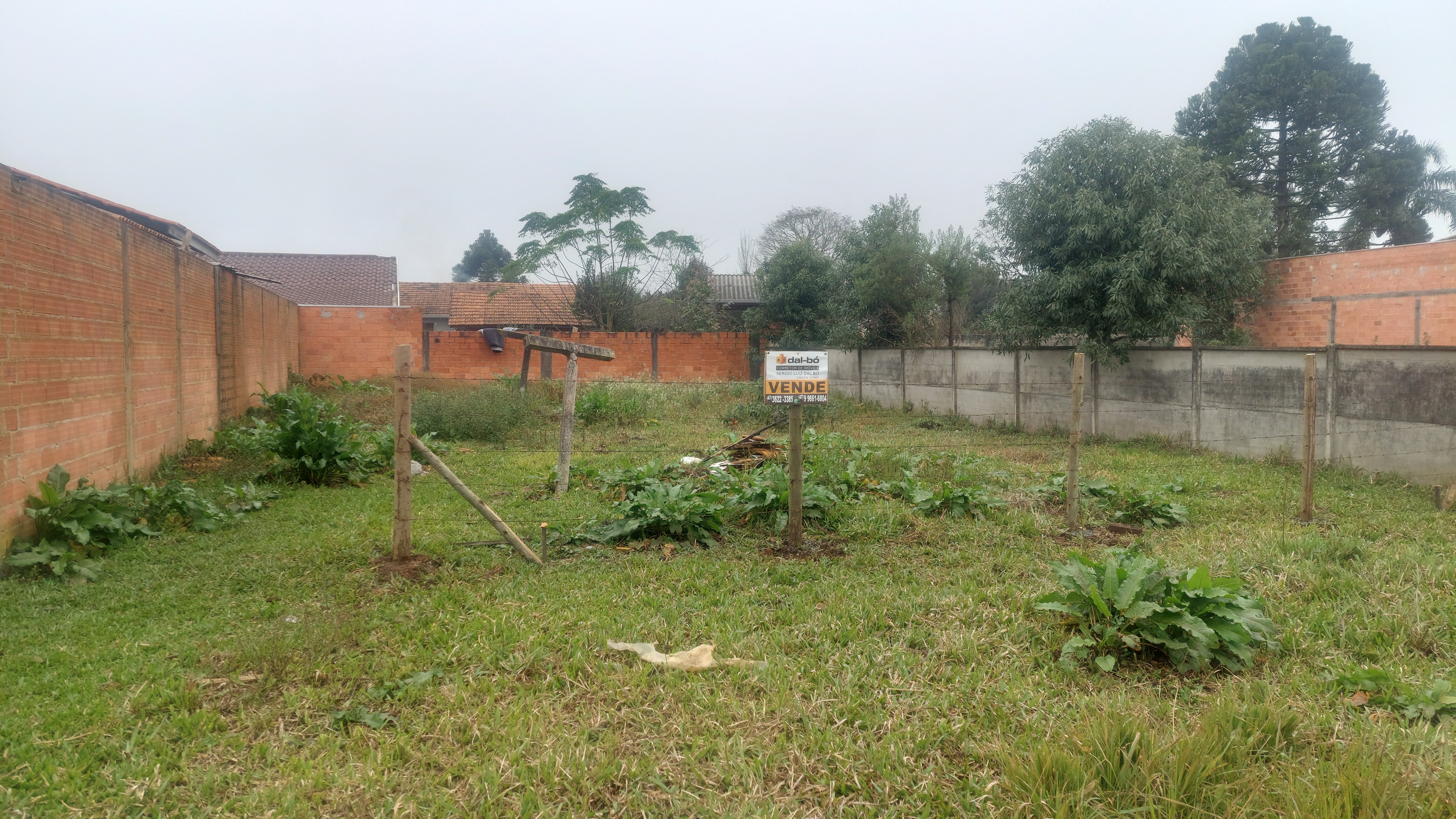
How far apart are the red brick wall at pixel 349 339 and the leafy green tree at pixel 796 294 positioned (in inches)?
374

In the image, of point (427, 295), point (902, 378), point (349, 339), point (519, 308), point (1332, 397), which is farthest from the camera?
point (427, 295)

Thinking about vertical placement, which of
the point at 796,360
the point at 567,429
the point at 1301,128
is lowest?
the point at 567,429

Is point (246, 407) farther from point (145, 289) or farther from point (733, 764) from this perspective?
point (733, 764)

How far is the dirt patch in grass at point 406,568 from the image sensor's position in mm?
4703

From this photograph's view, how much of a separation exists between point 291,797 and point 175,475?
6.37m

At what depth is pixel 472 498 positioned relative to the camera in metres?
4.68

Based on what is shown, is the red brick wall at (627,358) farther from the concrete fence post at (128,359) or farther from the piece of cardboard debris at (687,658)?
the piece of cardboard debris at (687,658)

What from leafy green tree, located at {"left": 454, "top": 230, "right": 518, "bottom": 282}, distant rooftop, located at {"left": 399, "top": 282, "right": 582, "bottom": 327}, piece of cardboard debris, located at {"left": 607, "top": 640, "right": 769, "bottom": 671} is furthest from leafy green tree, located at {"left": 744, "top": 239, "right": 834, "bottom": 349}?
leafy green tree, located at {"left": 454, "top": 230, "right": 518, "bottom": 282}

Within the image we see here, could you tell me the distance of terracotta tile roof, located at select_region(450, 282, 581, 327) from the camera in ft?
93.7

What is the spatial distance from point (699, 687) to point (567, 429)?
4778 mm

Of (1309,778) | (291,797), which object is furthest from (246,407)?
(1309,778)

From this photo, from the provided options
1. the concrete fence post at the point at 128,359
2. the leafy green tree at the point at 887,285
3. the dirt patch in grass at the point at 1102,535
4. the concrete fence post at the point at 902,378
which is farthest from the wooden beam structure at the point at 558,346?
the leafy green tree at the point at 887,285

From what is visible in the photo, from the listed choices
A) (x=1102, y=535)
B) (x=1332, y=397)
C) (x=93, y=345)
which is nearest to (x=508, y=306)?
(x=93, y=345)

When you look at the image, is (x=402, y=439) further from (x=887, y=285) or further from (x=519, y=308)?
(x=519, y=308)
